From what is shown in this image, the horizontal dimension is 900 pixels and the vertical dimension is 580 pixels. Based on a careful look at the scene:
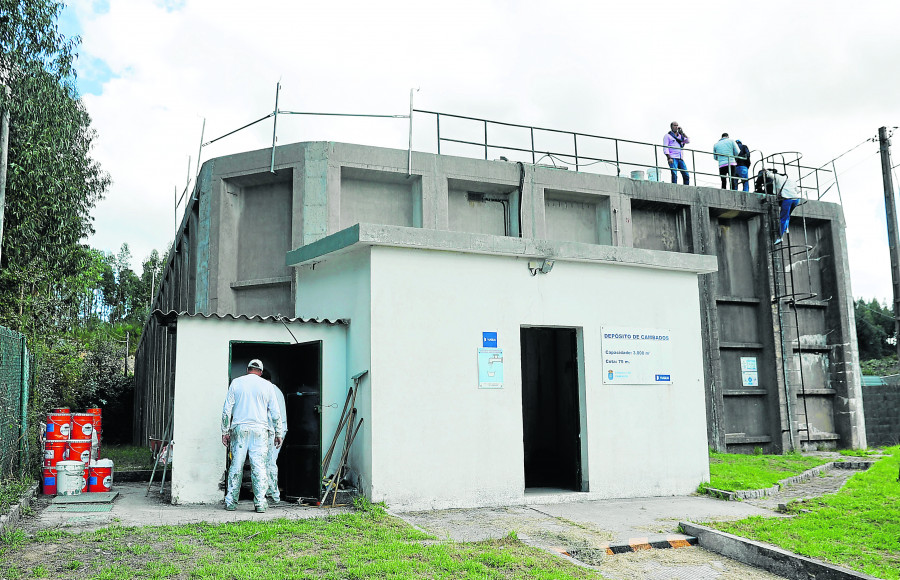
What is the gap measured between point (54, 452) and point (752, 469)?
11.6 metres

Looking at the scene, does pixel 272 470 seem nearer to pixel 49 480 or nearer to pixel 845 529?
pixel 49 480

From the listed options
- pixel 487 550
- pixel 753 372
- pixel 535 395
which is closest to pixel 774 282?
pixel 753 372

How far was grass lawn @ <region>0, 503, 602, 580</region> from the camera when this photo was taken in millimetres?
5716

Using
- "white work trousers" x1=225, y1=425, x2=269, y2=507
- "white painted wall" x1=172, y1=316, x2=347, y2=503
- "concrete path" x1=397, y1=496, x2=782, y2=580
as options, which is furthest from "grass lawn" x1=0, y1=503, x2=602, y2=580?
"white painted wall" x1=172, y1=316, x2=347, y2=503

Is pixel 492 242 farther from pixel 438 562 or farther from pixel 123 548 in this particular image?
pixel 123 548

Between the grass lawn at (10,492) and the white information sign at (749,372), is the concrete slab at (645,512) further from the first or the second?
the white information sign at (749,372)

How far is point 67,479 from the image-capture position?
9.60 metres

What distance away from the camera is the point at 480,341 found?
32.4 ft

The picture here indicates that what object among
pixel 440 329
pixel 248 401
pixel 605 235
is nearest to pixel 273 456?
pixel 248 401

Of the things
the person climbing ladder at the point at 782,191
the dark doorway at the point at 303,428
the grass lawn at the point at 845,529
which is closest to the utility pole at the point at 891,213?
→ the person climbing ladder at the point at 782,191

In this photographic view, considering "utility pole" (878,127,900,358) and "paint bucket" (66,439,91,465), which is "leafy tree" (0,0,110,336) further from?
"utility pole" (878,127,900,358)

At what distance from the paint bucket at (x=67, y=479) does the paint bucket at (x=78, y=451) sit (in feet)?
0.33

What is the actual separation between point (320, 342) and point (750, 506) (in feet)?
20.5

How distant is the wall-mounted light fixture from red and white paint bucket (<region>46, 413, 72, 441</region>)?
6711 mm
